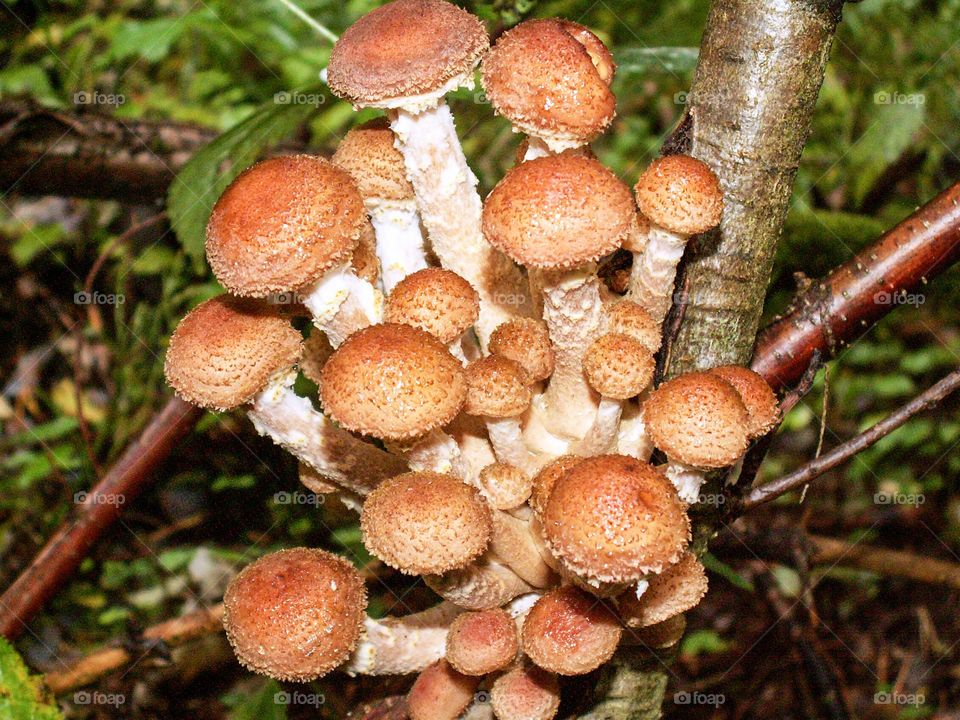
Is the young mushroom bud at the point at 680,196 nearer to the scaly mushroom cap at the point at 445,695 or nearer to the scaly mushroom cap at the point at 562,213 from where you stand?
the scaly mushroom cap at the point at 562,213

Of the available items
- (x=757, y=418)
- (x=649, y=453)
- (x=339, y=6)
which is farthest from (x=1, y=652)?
(x=339, y=6)

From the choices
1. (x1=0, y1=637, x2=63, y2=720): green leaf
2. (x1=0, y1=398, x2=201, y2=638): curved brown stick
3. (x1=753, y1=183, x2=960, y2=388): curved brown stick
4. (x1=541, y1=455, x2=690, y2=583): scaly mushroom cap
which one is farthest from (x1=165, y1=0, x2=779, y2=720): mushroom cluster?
(x1=0, y1=398, x2=201, y2=638): curved brown stick

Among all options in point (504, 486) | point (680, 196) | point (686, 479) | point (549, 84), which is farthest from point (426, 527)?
point (549, 84)

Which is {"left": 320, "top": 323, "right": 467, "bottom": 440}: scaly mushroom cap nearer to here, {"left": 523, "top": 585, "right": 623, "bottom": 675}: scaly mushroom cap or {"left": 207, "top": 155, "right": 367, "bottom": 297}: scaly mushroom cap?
{"left": 207, "top": 155, "right": 367, "bottom": 297}: scaly mushroom cap

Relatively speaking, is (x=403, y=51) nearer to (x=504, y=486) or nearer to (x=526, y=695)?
(x=504, y=486)

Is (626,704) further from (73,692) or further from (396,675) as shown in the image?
(73,692)
